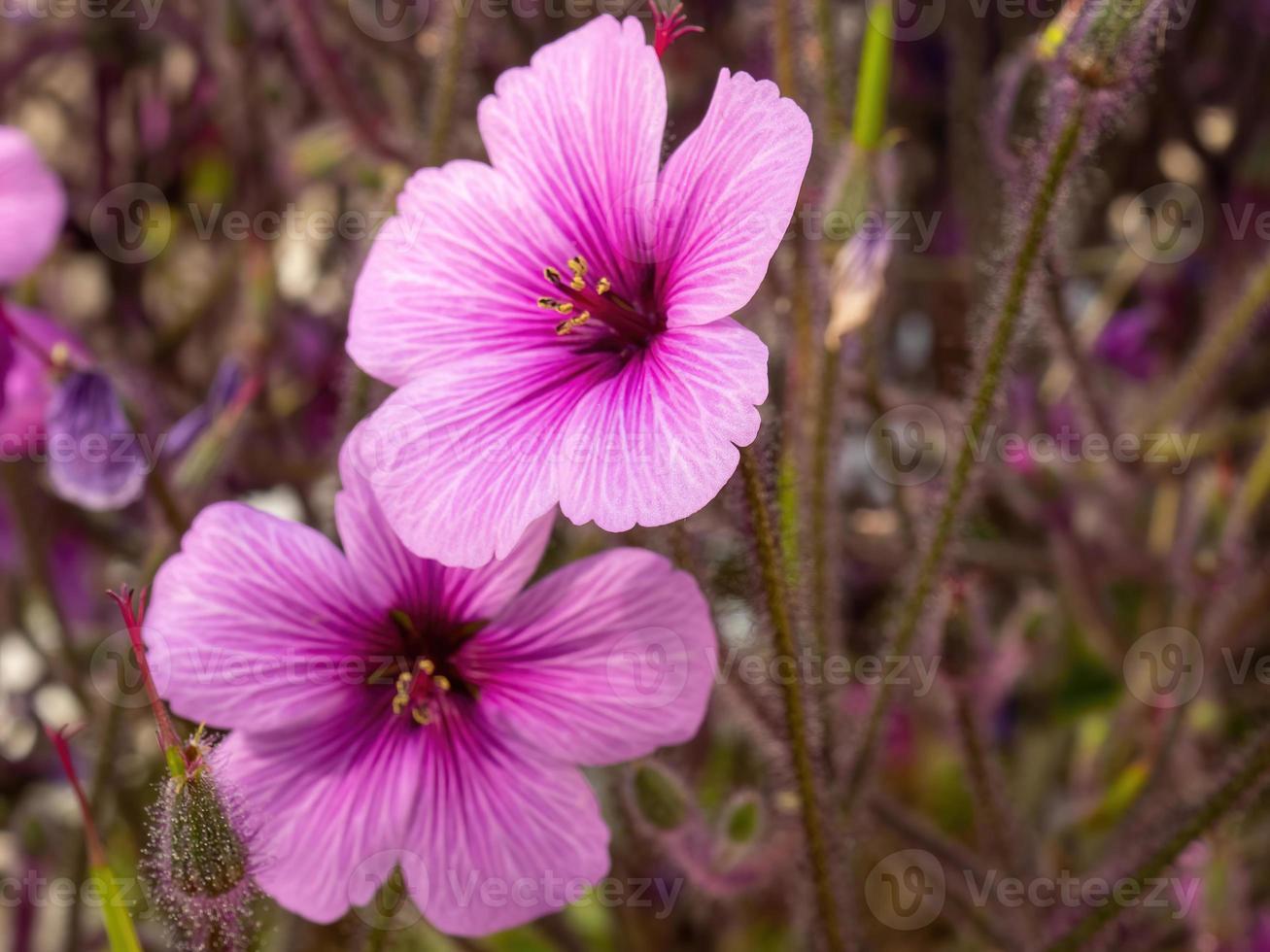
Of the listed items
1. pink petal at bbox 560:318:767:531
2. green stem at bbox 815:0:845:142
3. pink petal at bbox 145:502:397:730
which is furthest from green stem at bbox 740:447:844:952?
green stem at bbox 815:0:845:142

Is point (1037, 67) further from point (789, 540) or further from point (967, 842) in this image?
point (967, 842)

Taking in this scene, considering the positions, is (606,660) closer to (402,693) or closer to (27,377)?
(402,693)

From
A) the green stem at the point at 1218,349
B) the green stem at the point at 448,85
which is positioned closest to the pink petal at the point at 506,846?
the green stem at the point at 448,85

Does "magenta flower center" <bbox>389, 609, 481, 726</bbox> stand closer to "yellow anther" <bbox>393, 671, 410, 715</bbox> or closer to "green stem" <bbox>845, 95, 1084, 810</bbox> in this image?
"yellow anther" <bbox>393, 671, 410, 715</bbox>

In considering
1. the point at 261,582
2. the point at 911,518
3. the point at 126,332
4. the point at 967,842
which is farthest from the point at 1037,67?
the point at 126,332

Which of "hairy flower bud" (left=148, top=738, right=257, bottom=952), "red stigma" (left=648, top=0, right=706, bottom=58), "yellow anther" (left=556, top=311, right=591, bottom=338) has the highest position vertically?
"red stigma" (left=648, top=0, right=706, bottom=58)

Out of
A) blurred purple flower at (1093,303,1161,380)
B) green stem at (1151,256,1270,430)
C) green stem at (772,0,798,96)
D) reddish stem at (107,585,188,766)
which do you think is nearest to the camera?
reddish stem at (107,585,188,766)

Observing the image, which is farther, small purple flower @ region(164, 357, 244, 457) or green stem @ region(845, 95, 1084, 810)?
small purple flower @ region(164, 357, 244, 457)

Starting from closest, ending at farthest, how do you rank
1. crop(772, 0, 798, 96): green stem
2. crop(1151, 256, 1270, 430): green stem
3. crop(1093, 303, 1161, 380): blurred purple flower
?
crop(772, 0, 798, 96): green stem, crop(1151, 256, 1270, 430): green stem, crop(1093, 303, 1161, 380): blurred purple flower
